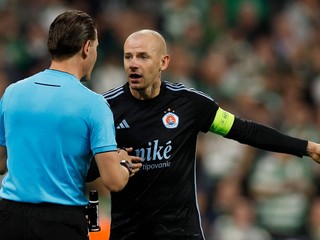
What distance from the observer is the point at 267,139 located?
5277mm

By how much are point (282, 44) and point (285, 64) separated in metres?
0.46

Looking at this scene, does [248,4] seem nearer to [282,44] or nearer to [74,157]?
[282,44]

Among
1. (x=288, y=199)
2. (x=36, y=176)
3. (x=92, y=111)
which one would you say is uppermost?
(x=92, y=111)

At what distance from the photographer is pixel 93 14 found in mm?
11414

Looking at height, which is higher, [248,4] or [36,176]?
[248,4]

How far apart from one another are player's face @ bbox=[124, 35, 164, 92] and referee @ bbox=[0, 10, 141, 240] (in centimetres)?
102

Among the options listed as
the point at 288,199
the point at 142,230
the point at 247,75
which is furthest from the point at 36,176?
the point at 247,75

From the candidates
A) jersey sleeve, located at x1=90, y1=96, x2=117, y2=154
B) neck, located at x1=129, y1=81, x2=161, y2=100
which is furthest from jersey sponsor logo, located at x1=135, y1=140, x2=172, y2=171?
jersey sleeve, located at x1=90, y1=96, x2=117, y2=154

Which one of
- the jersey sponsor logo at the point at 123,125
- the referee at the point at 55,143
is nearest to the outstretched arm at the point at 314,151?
the jersey sponsor logo at the point at 123,125

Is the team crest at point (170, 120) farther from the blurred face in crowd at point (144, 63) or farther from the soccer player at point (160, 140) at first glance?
the blurred face in crowd at point (144, 63)

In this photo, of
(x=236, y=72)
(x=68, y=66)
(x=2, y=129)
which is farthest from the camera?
(x=236, y=72)

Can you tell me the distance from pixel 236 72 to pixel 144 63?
5729mm

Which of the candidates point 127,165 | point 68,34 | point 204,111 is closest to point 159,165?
point 204,111

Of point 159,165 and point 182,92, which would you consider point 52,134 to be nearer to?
point 159,165
